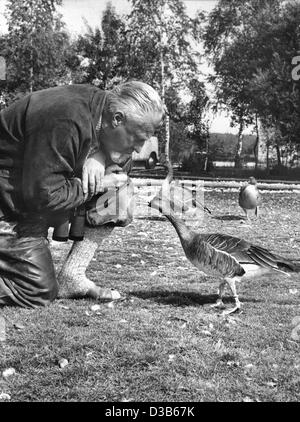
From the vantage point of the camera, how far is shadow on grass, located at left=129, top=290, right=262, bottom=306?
215 inches

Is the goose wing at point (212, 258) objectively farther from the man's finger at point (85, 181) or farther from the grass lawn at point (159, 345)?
the man's finger at point (85, 181)

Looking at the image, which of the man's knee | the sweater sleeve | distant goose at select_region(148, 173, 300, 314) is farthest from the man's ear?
distant goose at select_region(148, 173, 300, 314)

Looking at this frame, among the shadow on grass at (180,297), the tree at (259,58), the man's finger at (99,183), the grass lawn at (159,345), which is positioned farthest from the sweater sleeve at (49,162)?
the tree at (259,58)

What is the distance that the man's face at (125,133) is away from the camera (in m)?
4.66

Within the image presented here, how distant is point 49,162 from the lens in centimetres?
434

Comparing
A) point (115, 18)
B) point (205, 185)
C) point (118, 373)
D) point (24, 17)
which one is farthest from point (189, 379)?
point (115, 18)

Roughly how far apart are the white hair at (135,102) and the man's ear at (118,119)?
26mm

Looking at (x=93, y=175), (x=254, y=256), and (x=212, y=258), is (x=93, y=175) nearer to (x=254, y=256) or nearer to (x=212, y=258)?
(x=212, y=258)

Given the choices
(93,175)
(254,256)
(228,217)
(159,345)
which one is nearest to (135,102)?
(93,175)

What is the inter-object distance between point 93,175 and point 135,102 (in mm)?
728

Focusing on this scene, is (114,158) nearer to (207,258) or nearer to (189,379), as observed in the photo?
(207,258)

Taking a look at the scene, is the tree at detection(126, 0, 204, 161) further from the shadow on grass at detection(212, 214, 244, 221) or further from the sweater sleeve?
the sweater sleeve

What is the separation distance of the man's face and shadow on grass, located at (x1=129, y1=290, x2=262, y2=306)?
1577mm
